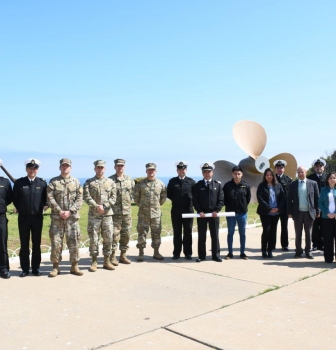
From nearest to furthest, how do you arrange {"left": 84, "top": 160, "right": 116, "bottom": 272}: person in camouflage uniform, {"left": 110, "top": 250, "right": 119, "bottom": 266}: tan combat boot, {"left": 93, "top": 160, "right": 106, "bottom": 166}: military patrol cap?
1. {"left": 84, "top": 160, "right": 116, "bottom": 272}: person in camouflage uniform
2. {"left": 93, "top": 160, "right": 106, "bottom": 166}: military patrol cap
3. {"left": 110, "top": 250, "right": 119, "bottom": 266}: tan combat boot

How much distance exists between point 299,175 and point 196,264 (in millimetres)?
2223

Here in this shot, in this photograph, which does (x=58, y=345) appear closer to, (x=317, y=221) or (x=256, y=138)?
(x=317, y=221)

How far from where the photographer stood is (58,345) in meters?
2.99

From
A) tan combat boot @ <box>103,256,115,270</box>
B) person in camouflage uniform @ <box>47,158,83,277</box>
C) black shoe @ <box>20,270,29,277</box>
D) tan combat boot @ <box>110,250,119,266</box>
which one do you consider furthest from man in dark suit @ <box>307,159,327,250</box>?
black shoe @ <box>20,270,29,277</box>

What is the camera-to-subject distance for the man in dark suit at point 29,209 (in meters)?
5.14

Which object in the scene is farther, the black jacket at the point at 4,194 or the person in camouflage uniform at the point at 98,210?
the person in camouflage uniform at the point at 98,210

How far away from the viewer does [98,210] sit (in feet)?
17.5

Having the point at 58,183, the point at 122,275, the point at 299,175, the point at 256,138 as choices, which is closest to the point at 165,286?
the point at 122,275

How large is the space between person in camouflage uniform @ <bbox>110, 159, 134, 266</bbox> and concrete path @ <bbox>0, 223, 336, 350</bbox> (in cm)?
36

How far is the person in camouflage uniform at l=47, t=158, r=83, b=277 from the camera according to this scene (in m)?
5.17

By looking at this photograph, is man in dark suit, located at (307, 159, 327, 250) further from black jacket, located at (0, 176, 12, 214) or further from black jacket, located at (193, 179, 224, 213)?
black jacket, located at (0, 176, 12, 214)

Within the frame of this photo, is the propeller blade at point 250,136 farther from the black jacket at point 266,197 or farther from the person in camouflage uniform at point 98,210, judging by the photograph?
the person in camouflage uniform at point 98,210

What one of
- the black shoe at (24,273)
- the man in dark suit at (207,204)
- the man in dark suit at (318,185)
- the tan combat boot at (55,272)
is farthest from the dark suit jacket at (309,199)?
the black shoe at (24,273)

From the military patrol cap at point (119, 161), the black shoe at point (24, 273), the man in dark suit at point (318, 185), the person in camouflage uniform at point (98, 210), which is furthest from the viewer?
the man in dark suit at point (318, 185)
